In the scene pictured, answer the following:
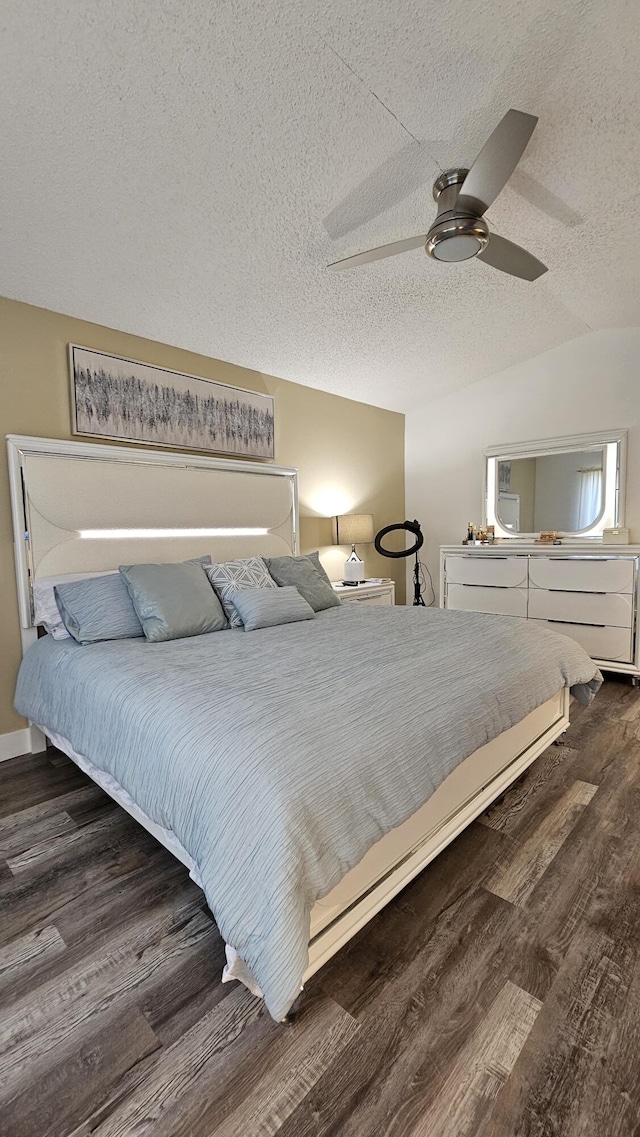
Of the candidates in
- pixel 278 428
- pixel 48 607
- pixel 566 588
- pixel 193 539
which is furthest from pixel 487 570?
pixel 48 607

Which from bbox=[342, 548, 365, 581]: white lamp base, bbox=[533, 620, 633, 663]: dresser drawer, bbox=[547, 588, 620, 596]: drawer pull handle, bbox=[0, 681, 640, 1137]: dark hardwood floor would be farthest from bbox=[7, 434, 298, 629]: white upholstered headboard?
bbox=[533, 620, 633, 663]: dresser drawer

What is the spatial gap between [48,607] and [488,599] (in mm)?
3390

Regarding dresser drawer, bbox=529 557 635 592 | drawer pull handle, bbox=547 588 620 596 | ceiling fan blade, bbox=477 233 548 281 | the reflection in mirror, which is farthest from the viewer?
the reflection in mirror

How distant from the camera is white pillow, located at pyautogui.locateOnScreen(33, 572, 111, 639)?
2400mm

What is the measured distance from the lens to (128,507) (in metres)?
2.88

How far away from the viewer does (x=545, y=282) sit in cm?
305

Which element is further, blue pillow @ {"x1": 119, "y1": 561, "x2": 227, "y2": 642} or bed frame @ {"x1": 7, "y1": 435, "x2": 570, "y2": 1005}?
blue pillow @ {"x1": 119, "y1": 561, "x2": 227, "y2": 642}

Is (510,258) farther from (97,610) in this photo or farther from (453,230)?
(97,610)

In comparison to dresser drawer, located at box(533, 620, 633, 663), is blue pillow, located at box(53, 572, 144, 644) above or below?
above

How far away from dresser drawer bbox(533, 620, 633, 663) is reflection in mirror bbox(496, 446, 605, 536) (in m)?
Result: 0.91

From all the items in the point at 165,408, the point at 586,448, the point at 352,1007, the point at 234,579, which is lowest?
the point at 352,1007

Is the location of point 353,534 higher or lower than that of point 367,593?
higher

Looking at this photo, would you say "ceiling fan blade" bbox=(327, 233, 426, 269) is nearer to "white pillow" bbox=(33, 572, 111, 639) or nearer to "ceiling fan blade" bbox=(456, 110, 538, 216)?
"ceiling fan blade" bbox=(456, 110, 538, 216)

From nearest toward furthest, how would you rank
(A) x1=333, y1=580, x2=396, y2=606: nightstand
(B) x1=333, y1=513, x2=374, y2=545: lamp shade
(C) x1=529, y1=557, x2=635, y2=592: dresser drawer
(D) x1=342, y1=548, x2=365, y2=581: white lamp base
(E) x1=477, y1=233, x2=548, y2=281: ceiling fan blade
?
(E) x1=477, y1=233, x2=548, y2=281: ceiling fan blade → (C) x1=529, y1=557, x2=635, y2=592: dresser drawer → (A) x1=333, y1=580, x2=396, y2=606: nightstand → (B) x1=333, y1=513, x2=374, y2=545: lamp shade → (D) x1=342, y1=548, x2=365, y2=581: white lamp base
